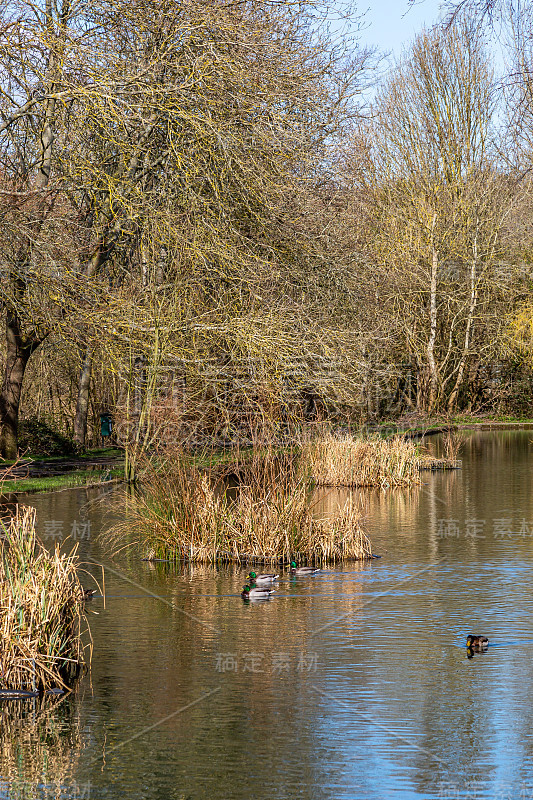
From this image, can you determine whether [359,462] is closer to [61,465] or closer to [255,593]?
[61,465]

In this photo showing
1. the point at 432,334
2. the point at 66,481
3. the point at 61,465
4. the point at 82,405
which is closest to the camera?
the point at 66,481

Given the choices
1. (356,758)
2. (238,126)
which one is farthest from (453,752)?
(238,126)

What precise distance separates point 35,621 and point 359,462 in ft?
42.7

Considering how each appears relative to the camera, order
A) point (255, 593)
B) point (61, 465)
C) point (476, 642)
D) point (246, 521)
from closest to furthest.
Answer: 1. point (476, 642)
2. point (255, 593)
3. point (246, 521)
4. point (61, 465)

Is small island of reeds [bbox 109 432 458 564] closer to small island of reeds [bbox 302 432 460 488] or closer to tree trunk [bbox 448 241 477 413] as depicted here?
small island of reeds [bbox 302 432 460 488]

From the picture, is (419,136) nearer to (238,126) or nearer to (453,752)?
(238,126)

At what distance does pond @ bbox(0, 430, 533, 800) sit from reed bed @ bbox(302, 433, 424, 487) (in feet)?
19.8

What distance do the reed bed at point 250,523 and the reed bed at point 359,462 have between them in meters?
5.67

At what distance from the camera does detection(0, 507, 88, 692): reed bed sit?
7.54 m

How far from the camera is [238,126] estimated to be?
808 inches

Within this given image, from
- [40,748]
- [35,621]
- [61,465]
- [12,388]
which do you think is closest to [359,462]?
[61,465]

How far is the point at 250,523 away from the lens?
1297 centimetres

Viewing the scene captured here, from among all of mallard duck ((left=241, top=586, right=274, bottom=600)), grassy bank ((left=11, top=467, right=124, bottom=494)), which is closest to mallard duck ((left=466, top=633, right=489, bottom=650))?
mallard duck ((left=241, top=586, right=274, bottom=600))

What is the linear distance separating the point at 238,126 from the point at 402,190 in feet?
59.5
